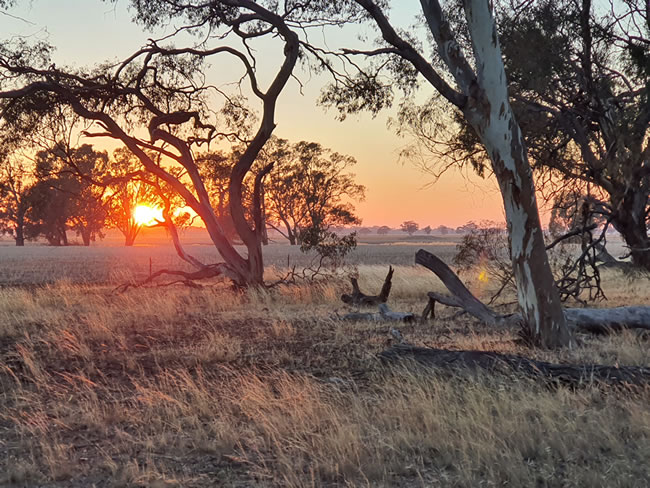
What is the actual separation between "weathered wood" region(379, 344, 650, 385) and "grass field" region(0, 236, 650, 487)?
0.15m

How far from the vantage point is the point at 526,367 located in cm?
604

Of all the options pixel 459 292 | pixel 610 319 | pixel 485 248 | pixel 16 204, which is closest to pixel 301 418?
pixel 459 292

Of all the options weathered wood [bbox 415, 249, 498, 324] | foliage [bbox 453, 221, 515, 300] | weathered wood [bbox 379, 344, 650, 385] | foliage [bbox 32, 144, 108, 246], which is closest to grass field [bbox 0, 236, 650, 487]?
weathered wood [bbox 379, 344, 650, 385]

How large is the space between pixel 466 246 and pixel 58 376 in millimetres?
13712

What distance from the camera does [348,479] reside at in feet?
13.6

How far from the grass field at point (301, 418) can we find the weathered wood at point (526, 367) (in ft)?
0.49

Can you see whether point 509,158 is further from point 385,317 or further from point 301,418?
point 385,317

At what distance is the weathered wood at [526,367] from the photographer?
18.6ft

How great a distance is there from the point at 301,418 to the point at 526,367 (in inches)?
94.4

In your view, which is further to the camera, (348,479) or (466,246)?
(466,246)

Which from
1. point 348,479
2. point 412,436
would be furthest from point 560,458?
point 348,479

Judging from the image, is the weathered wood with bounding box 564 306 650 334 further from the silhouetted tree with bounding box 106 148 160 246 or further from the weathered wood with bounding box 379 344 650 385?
the silhouetted tree with bounding box 106 148 160 246

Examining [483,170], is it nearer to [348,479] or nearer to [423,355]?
[423,355]

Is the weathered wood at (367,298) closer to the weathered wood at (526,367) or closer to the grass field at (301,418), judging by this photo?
the grass field at (301,418)
